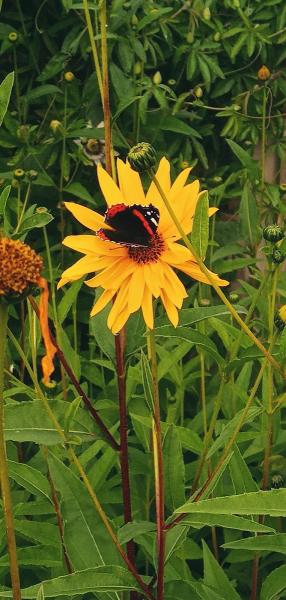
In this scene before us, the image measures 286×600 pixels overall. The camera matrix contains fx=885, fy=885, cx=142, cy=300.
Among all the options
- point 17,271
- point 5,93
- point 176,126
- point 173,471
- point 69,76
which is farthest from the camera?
point 176,126

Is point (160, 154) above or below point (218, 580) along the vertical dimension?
above

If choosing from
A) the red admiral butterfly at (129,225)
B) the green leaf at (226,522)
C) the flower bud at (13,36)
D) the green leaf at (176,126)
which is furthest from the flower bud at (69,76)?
the green leaf at (226,522)

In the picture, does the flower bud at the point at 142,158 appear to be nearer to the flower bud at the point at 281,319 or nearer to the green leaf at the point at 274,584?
the flower bud at the point at 281,319

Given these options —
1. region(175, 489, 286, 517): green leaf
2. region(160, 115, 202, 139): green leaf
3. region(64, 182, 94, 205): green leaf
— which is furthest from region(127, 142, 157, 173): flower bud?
region(160, 115, 202, 139): green leaf

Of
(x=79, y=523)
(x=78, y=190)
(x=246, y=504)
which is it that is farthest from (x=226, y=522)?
(x=78, y=190)

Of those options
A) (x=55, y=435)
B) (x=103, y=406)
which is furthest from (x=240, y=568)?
(x=55, y=435)

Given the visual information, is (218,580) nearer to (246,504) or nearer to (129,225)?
(246,504)
